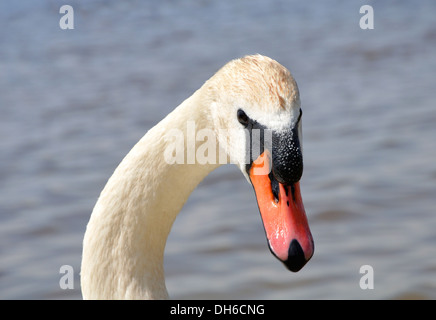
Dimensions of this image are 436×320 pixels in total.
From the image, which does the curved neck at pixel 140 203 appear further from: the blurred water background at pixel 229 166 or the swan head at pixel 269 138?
the blurred water background at pixel 229 166

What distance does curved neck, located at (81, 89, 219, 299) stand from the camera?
96.8 inches

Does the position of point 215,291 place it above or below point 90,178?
below

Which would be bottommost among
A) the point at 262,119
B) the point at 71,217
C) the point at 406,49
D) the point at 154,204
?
the point at 71,217

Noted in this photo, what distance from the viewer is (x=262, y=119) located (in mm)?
2254

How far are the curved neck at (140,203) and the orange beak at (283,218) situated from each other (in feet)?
0.75

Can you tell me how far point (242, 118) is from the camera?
235 centimetres

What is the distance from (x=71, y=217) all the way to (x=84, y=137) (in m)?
1.26

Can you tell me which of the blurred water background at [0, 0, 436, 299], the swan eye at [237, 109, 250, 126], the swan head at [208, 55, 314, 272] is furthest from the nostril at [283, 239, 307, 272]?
the blurred water background at [0, 0, 436, 299]

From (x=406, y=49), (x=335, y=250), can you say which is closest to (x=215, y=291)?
(x=335, y=250)

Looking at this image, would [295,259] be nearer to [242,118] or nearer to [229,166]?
[242,118]

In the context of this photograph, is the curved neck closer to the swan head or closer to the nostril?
the swan head

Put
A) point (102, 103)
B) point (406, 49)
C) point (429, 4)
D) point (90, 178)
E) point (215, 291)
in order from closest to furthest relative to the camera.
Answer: point (215, 291) < point (90, 178) < point (102, 103) < point (406, 49) < point (429, 4)

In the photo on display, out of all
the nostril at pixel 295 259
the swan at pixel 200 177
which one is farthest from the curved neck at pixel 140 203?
the nostril at pixel 295 259

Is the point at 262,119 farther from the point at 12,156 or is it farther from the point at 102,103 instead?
the point at 102,103
